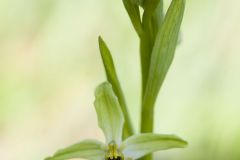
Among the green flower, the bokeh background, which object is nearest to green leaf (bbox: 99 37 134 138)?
the green flower

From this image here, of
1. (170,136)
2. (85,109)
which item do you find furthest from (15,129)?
(170,136)

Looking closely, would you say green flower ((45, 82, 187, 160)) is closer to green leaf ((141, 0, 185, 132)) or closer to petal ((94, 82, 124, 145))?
petal ((94, 82, 124, 145))

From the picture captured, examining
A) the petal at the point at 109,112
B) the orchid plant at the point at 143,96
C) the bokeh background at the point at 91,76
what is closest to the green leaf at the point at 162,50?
the orchid plant at the point at 143,96

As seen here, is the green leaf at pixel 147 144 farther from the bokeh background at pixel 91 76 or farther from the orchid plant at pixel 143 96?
the bokeh background at pixel 91 76

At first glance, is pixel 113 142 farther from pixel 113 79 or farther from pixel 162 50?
pixel 162 50

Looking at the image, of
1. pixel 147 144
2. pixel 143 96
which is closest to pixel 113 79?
pixel 143 96

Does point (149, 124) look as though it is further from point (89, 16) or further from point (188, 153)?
point (89, 16)

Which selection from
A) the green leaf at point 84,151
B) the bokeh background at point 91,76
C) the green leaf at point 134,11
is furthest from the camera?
the bokeh background at point 91,76

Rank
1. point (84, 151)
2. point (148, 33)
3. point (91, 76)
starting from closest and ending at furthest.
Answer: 1. point (84, 151)
2. point (148, 33)
3. point (91, 76)
